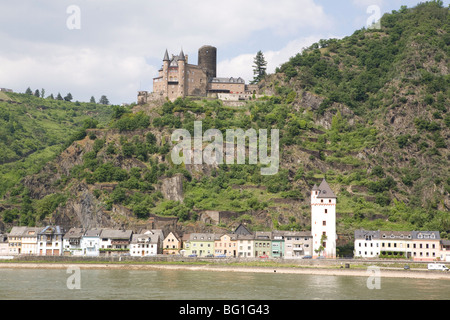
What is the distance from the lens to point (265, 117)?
4998 inches

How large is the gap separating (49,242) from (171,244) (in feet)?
64.4

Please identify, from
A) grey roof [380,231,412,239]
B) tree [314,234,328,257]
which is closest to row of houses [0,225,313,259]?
tree [314,234,328,257]

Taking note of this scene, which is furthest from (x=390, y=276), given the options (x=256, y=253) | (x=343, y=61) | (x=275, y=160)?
(x=343, y=61)

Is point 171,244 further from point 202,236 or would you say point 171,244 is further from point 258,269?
point 258,269

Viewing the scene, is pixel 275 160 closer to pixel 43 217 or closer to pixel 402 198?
pixel 402 198

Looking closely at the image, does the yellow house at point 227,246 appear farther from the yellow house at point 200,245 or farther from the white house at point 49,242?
the white house at point 49,242

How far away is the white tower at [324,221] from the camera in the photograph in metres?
90.4

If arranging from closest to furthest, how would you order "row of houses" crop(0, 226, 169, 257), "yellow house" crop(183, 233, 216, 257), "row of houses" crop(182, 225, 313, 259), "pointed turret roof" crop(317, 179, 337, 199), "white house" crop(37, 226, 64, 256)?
"pointed turret roof" crop(317, 179, 337, 199) → "row of houses" crop(182, 225, 313, 259) → "yellow house" crop(183, 233, 216, 257) → "row of houses" crop(0, 226, 169, 257) → "white house" crop(37, 226, 64, 256)

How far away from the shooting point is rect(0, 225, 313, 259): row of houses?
9494 centimetres

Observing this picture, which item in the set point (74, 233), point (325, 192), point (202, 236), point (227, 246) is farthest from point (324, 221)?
point (74, 233)

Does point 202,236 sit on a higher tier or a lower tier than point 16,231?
lower

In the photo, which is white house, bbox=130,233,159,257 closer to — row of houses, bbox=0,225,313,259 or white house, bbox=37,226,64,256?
row of houses, bbox=0,225,313,259

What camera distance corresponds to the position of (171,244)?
100250 mm

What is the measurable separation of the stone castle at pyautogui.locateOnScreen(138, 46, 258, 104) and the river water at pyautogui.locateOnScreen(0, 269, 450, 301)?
61.0 metres
